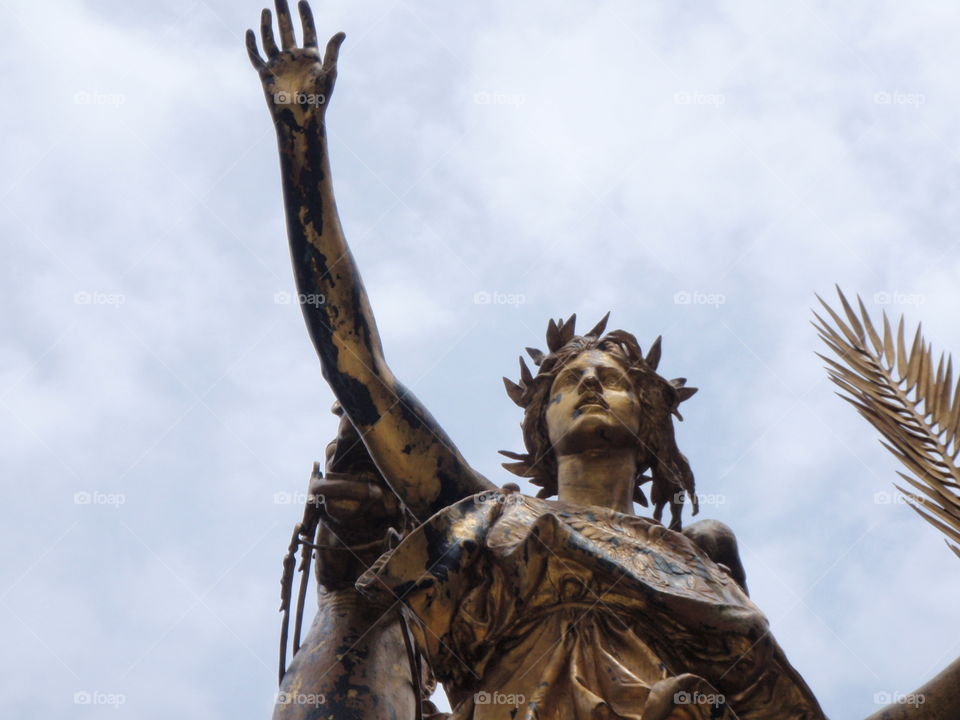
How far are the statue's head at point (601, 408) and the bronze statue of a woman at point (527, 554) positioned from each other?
1 centimetres

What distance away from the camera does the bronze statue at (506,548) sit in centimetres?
790

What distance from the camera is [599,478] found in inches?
360

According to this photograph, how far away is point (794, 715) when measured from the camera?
8055 mm

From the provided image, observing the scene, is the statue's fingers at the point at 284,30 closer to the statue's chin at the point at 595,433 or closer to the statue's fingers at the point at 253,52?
the statue's fingers at the point at 253,52

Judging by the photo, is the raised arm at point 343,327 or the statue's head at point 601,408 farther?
the statue's head at point 601,408

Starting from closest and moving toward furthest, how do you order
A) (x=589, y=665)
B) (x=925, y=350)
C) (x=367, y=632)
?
(x=589, y=665) < (x=925, y=350) < (x=367, y=632)

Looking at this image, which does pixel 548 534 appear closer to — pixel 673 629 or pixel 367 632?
pixel 673 629

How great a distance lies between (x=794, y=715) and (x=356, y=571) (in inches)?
92.0

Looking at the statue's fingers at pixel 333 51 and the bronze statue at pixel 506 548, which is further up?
the statue's fingers at pixel 333 51

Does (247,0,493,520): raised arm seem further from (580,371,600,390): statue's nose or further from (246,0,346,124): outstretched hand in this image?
(580,371,600,390): statue's nose

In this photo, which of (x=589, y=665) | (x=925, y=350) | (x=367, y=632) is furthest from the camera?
(x=367, y=632)

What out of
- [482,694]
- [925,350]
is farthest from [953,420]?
[482,694]

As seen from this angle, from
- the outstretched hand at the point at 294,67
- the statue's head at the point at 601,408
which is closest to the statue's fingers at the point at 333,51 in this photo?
the outstretched hand at the point at 294,67

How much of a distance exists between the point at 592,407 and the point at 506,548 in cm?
136
